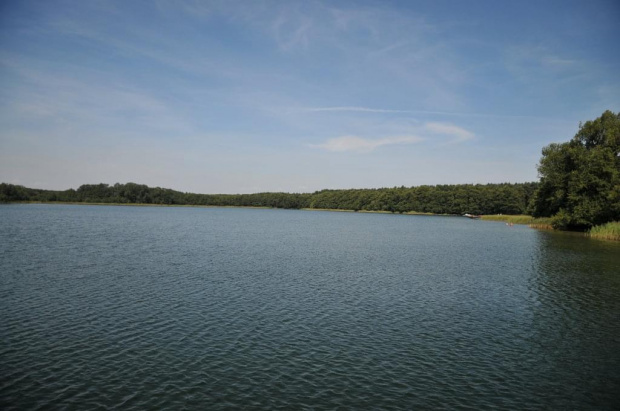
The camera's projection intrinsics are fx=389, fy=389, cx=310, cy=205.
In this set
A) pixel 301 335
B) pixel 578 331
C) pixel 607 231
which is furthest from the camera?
pixel 607 231

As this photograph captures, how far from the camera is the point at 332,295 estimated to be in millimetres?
30578

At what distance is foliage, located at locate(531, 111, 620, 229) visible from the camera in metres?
79.7

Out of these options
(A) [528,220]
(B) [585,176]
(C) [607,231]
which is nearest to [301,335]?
(C) [607,231]

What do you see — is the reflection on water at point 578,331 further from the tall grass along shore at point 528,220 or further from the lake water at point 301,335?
the tall grass along shore at point 528,220

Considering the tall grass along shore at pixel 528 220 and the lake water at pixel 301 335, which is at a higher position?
the tall grass along shore at pixel 528 220

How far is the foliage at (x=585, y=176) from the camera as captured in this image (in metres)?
79.7

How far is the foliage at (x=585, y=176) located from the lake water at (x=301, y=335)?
46.8 meters

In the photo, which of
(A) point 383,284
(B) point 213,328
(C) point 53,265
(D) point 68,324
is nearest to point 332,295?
(A) point 383,284

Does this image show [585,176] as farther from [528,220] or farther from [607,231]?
[528,220]

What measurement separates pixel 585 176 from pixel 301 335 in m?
87.0

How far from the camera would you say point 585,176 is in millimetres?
83562

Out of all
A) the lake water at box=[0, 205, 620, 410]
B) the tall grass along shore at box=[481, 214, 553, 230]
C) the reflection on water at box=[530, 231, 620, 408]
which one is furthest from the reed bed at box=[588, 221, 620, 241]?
the lake water at box=[0, 205, 620, 410]

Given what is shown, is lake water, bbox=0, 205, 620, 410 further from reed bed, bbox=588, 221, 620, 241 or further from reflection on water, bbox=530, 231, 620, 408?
reed bed, bbox=588, 221, 620, 241

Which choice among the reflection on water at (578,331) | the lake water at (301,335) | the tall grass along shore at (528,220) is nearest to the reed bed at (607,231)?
the tall grass along shore at (528,220)
